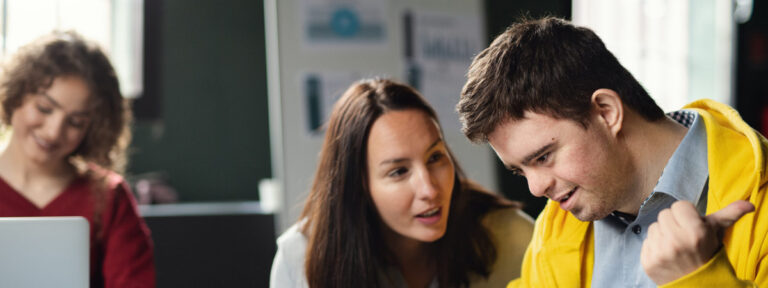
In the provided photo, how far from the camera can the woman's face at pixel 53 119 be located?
6.11 ft

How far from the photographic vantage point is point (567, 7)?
12.7ft

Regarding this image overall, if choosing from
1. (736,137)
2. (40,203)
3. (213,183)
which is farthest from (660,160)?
(213,183)

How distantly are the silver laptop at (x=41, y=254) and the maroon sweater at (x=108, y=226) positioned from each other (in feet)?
2.32

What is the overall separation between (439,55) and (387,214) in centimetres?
172

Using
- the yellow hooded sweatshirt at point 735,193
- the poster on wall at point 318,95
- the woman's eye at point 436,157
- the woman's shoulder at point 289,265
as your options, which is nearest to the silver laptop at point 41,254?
the woman's shoulder at point 289,265

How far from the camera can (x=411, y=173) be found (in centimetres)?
167

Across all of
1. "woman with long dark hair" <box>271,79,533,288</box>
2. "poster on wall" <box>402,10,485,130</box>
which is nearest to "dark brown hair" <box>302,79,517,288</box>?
"woman with long dark hair" <box>271,79,533,288</box>

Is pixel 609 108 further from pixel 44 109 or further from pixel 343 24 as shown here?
pixel 343 24

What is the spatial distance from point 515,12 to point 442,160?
2.33 m

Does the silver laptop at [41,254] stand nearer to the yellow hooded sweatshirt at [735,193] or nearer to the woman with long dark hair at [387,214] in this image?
the woman with long dark hair at [387,214]

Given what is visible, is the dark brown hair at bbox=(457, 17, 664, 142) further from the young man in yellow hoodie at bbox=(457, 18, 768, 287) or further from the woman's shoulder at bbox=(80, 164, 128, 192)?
the woman's shoulder at bbox=(80, 164, 128, 192)

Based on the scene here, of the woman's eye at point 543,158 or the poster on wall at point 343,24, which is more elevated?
the poster on wall at point 343,24

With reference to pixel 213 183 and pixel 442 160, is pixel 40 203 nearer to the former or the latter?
pixel 442 160

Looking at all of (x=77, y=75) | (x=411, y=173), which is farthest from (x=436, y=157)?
(x=77, y=75)
